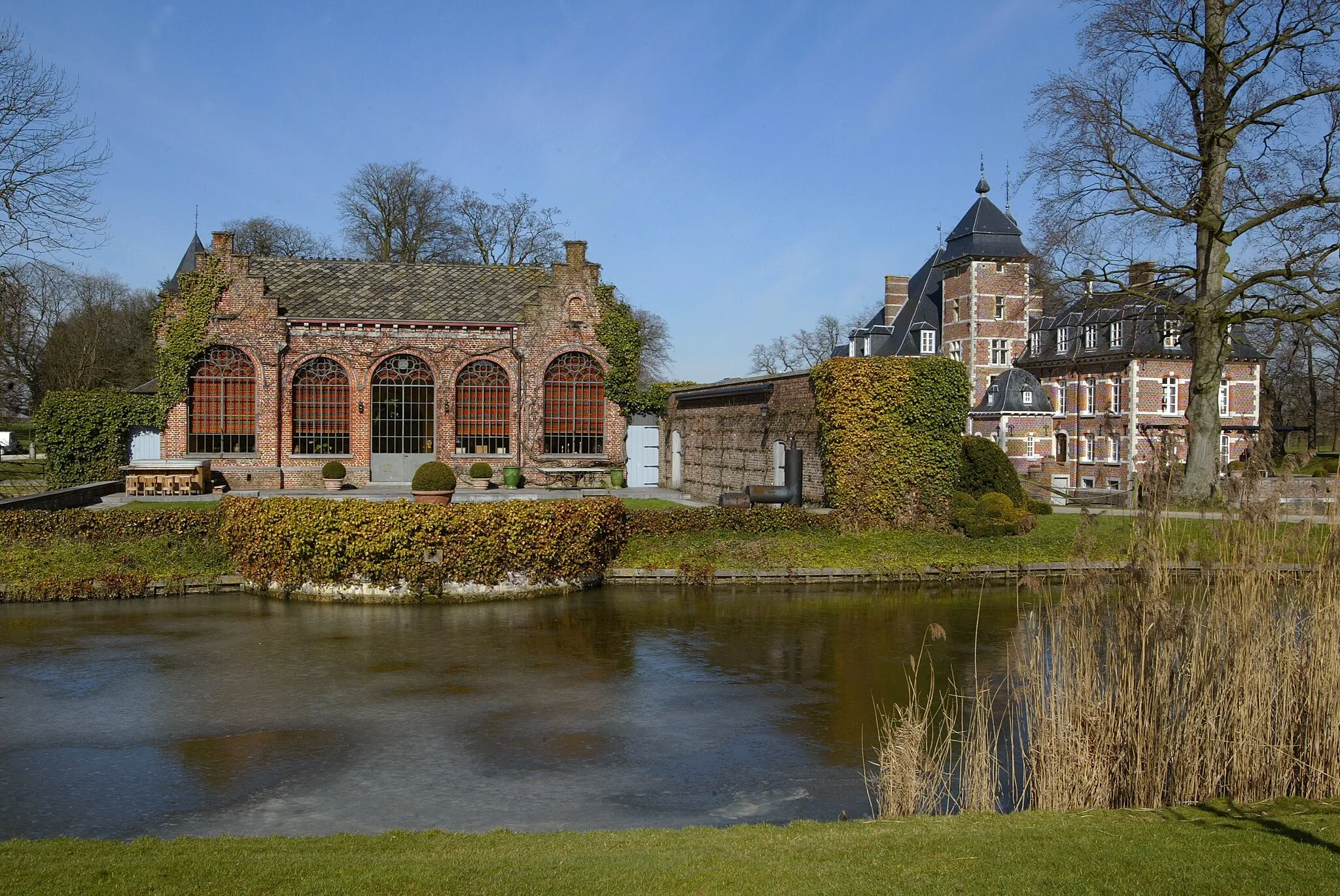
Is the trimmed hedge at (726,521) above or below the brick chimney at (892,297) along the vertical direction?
below

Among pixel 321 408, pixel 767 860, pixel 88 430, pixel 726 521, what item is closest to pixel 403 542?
pixel 726 521

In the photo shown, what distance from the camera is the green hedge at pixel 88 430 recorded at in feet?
85.6

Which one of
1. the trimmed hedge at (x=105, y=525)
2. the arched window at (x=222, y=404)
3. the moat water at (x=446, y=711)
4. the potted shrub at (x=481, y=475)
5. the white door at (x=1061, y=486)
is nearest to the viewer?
the moat water at (x=446, y=711)

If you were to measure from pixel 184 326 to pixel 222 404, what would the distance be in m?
2.33

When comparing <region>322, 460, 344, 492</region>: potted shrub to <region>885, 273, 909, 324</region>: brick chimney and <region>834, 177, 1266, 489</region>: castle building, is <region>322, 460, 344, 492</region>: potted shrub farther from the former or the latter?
<region>885, 273, 909, 324</region>: brick chimney

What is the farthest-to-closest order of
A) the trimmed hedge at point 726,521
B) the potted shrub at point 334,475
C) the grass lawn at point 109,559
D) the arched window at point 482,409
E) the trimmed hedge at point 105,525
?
the arched window at point 482,409 < the potted shrub at point 334,475 < the trimmed hedge at point 726,521 < the trimmed hedge at point 105,525 < the grass lawn at point 109,559

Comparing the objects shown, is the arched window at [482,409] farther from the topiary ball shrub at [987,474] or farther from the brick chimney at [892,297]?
the brick chimney at [892,297]

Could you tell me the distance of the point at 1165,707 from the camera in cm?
620

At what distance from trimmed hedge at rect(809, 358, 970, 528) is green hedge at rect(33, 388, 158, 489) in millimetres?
19006

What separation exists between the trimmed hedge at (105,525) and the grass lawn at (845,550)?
22.6ft

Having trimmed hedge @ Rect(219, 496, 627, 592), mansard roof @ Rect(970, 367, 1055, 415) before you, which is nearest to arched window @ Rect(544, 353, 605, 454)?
trimmed hedge @ Rect(219, 496, 627, 592)

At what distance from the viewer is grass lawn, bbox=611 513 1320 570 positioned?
1672cm

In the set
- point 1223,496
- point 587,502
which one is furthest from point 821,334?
point 1223,496

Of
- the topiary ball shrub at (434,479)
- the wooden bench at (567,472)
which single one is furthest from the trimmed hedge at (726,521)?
the wooden bench at (567,472)
